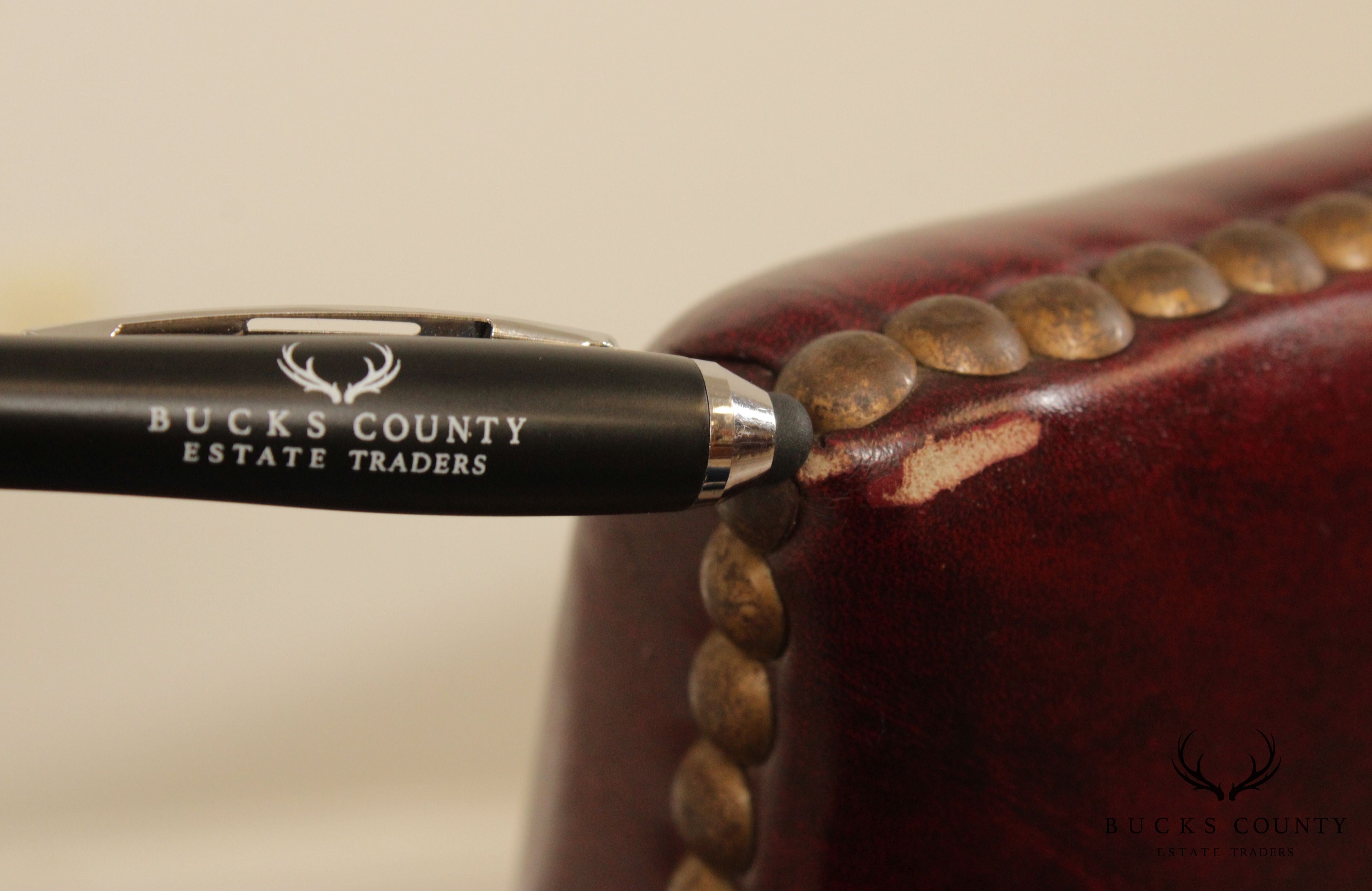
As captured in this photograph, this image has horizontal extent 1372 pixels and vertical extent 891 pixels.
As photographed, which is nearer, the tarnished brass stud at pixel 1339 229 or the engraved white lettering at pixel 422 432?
the engraved white lettering at pixel 422 432

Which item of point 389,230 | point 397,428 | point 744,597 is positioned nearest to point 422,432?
point 397,428

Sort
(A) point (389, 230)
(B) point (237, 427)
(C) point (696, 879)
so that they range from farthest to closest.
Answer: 1. (A) point (389, 230)
2. (C) point (696, 879)
3. (B) point (237, 427)

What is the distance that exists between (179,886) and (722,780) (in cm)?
59

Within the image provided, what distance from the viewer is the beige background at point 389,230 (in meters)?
0.58

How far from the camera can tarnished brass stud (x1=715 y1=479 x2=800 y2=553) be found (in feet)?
0.88

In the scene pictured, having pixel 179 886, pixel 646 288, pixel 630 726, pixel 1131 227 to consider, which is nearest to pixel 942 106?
pixel 646 288

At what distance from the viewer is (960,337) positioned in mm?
277

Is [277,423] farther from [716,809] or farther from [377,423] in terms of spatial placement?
[716,809]

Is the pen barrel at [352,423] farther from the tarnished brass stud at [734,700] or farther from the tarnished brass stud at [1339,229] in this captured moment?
the tarnished brass stud at [1339,229]

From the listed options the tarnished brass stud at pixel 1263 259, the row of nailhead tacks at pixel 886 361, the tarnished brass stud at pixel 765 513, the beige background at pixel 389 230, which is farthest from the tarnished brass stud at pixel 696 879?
the beige background at pixel 389 230

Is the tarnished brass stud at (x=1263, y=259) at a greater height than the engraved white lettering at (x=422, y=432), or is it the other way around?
the tarnished brass stud at (x=1263, y=259)

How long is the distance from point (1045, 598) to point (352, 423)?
0.61ft

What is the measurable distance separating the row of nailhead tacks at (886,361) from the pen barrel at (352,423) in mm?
47

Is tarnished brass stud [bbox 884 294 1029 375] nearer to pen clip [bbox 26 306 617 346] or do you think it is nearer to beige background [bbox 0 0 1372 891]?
pen clip [bbox 26 306 617 346]
